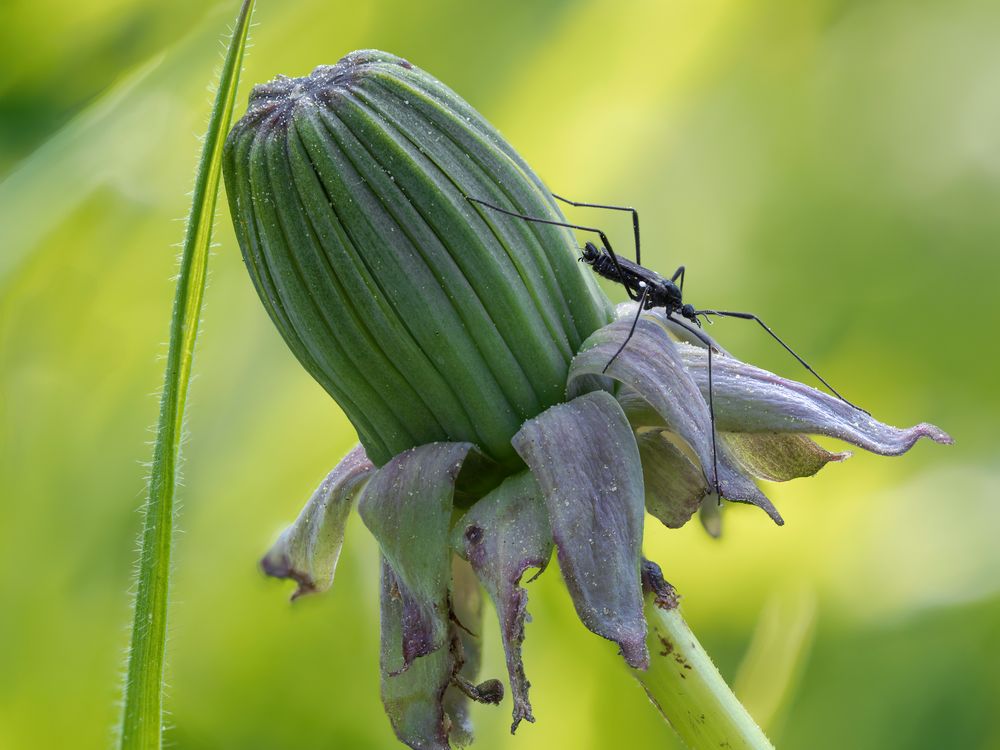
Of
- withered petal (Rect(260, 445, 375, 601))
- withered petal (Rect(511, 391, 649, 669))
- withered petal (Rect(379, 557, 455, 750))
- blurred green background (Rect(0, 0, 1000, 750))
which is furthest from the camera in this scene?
blurred green background (Rect(0, 0, 1000, 750))

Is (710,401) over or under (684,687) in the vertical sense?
over

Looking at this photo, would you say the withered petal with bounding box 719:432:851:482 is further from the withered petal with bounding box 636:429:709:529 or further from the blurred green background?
the blurred green background

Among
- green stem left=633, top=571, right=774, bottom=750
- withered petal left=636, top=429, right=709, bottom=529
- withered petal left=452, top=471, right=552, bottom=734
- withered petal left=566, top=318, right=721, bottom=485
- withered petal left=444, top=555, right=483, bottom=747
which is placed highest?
withered petal left=566, top=318, right=721, bottom=485

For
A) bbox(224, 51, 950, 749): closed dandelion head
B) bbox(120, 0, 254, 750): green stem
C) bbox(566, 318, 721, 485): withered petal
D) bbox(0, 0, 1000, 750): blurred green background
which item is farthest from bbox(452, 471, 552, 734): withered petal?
bbox(0, 0, 1000, 750): blurred green background

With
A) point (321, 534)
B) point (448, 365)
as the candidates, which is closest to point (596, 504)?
point (448, 365)

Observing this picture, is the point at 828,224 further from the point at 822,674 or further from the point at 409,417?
the point at 409,417

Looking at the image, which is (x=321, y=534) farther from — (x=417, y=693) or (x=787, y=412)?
(x=787, y=412)

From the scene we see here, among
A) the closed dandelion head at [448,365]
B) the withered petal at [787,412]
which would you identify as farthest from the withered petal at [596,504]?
the withered petal at [787,412]

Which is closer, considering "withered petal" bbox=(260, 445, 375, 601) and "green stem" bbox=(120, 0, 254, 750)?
"green stem" bbox=(120, 0, 254, 750)
